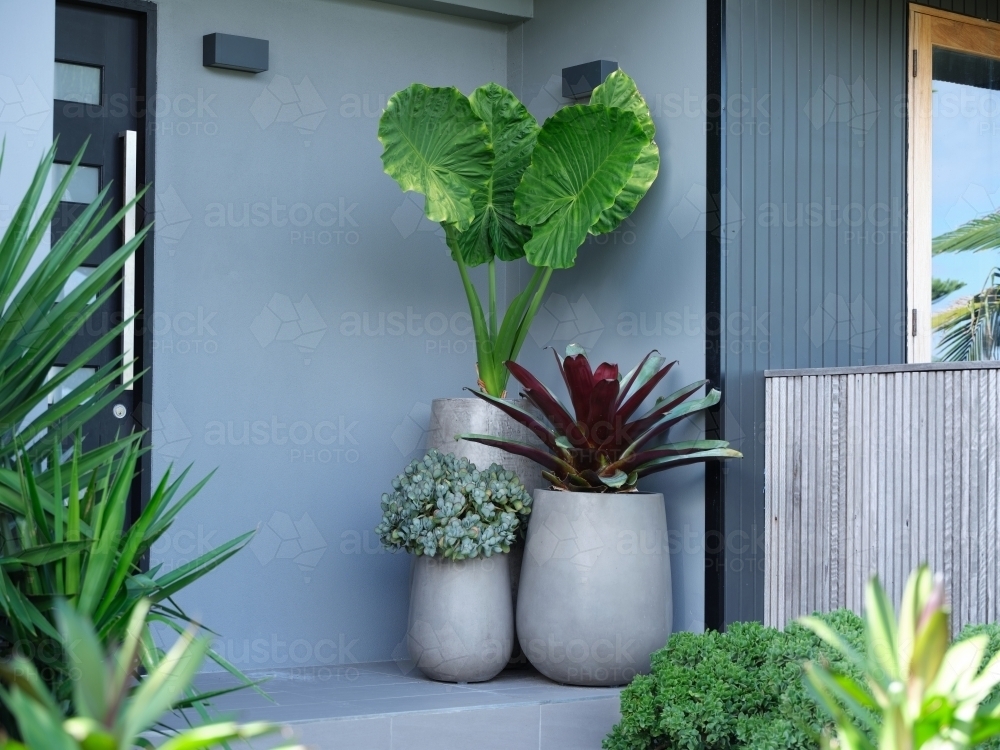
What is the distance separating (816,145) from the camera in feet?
15.1

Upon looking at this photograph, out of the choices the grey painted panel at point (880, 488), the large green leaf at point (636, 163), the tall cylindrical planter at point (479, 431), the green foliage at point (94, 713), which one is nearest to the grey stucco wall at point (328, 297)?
the large green leaf at point (636, 163)

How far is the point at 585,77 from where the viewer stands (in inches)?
191

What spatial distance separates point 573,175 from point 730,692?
197cm

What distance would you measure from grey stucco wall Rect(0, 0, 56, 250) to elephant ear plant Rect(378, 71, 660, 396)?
1215mm

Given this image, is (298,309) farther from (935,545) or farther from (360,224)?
(935,545)

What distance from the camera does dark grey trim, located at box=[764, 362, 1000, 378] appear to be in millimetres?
3660

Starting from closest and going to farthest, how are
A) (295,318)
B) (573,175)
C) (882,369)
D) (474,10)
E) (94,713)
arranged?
(94,713) → (882,369) → (573,175) → (295,318) → (474,10)

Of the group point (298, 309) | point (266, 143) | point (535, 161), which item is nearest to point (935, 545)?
point (535, 161)

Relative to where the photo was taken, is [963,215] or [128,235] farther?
[963,215]

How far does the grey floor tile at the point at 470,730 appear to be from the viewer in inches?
146

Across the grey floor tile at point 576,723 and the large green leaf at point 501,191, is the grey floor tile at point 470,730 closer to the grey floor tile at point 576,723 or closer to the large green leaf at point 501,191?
the grey floor tile at point 576,723

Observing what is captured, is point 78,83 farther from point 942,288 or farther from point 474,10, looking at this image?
point 942,288

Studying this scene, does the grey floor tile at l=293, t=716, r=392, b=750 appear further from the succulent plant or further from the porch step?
the succulent plant

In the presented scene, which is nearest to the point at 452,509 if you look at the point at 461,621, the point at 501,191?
the point at 461,621
